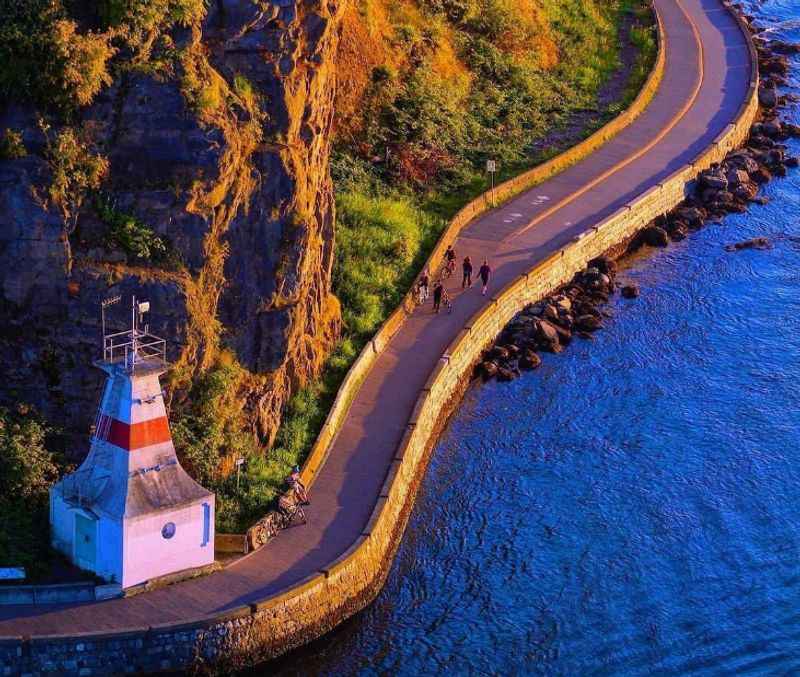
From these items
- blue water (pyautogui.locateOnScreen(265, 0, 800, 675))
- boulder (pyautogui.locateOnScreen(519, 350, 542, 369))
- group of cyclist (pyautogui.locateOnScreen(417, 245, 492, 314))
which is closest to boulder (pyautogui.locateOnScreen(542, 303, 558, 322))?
blue water (pyautogui.locateOnScreen(265, 0, 800, 675))

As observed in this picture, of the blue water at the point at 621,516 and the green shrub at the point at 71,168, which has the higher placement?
the green shrub at the point at 71,168

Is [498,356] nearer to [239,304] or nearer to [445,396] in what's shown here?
[445,396]

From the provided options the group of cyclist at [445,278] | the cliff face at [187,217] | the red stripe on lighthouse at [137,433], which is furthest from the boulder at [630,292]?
the red stripe on lighthouse at [137,433]

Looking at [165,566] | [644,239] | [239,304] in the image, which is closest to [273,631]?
[165,566]

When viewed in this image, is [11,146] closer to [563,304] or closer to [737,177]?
[563,304]

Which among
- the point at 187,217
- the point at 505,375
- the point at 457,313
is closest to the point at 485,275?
the point at 457,313

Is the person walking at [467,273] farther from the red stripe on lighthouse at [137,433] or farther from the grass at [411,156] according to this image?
the red stripe on lighthouse at [137,433]
